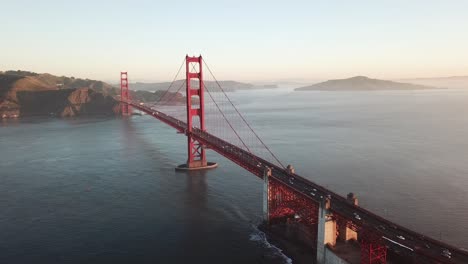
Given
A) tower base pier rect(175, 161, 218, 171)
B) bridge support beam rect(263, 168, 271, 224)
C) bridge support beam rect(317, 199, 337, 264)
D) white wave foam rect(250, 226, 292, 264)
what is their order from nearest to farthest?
bridge support beam rect(317, 199, 337, 264), white wave foam rect(250, 226, 292, 264), bridge support beam rect(263, 168, 271, 224), tower base pier rect(175, 161, 218, 171)

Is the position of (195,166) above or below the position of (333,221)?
below

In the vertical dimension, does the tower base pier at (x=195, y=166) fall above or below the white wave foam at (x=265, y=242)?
above

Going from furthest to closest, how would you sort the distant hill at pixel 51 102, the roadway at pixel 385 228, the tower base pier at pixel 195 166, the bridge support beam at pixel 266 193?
the distant hill at pixel 51 102 < the tower base pier at pixel 195 166 < the bridge support beam at pixel 266 193 < the roadway at pixel 385 228

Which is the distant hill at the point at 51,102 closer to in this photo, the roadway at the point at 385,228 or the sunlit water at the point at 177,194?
the sunlit water at the point at 177,194

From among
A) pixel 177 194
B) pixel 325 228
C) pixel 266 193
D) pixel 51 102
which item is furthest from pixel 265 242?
pixel 51 102

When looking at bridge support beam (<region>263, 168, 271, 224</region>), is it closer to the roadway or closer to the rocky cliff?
the roadway

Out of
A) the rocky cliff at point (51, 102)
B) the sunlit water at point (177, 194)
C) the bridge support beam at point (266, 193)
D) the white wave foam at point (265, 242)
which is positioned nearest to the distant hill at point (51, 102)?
the rocky cliff at point (51, 102)

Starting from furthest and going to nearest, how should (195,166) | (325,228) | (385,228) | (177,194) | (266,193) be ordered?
(195,166)
(177,194)
(266,193)
(325,228)
(385,228)

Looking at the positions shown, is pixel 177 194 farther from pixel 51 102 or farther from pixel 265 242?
pixel 51 102

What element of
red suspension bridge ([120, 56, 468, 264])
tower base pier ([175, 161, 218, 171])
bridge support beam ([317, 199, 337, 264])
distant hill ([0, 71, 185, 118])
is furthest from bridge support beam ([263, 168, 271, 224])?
distant hill ([0, 71, 185, 118])

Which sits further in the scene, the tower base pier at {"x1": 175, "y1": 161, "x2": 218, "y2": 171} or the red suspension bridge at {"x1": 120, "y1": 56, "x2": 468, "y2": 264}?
the tower base pier at {"x1": 175, "y1": 161, "x2": 218, "y2": 171}
